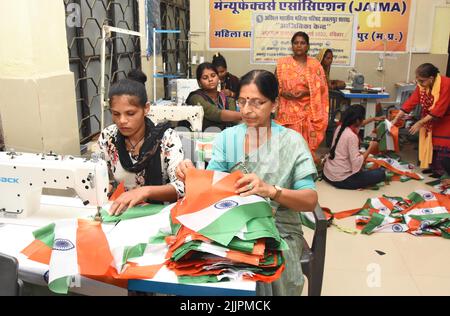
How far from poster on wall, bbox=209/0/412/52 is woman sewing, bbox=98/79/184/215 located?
475cm

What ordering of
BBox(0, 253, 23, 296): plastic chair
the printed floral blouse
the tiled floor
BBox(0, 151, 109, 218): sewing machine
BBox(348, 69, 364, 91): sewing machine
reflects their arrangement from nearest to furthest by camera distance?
BBox(0, 253, 23, 296): plastic chair, BBox(0, 151, 109, 218): sewing machine, the printed floral blouse, the tiled floor, BBox(348, 69, 364, 91): sewing machine

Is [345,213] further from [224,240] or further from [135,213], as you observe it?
[224,240]

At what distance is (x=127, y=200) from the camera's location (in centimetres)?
166

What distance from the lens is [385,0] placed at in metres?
6.13

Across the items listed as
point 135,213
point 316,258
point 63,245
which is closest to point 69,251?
point 63,245

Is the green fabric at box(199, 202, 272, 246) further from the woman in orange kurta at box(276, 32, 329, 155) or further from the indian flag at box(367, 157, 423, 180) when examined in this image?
the indian flag at box(367, 157, 423, 180)

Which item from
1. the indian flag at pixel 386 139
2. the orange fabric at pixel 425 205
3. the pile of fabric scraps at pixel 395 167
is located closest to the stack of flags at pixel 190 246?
the orange fabric at pixel 425 205

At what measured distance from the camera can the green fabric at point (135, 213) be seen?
1.55 meters

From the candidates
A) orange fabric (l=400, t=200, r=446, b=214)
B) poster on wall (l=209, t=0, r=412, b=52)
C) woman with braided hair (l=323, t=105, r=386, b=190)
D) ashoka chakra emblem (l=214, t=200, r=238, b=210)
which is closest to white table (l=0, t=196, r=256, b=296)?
ashoka chakra emblem (l=214, t=200, r=238, b=210)

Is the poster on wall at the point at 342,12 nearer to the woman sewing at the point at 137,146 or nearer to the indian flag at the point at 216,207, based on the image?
the woman sewing at the point at 137,146

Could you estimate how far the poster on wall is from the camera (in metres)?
6.17

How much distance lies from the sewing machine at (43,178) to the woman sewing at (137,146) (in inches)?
12.4

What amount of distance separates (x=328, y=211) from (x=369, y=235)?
0.50m

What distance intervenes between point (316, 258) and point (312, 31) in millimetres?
5164
